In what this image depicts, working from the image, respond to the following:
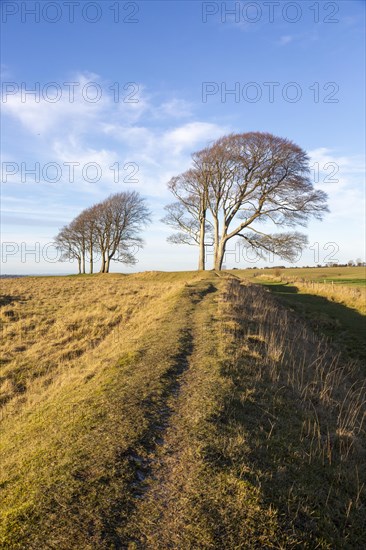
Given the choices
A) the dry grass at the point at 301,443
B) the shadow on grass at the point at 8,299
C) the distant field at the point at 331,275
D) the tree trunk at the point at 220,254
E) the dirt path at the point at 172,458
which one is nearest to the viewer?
the dirt path at the point at 172,458

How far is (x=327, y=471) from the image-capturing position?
472cm

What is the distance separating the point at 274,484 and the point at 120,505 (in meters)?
1.70

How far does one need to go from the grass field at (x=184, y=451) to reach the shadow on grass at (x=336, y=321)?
289 cm

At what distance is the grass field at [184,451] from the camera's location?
347 centimetres

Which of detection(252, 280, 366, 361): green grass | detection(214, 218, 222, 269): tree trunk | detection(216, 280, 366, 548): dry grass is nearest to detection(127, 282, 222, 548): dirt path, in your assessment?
detection(216, 280, 366, 548): dry grass

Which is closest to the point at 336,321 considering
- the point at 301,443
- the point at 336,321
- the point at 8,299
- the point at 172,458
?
the point at 336,321

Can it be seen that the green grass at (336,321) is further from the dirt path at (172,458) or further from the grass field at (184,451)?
the dirt path at (172,458)

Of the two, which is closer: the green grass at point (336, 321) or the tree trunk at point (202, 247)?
the green grass at point (336, 321)

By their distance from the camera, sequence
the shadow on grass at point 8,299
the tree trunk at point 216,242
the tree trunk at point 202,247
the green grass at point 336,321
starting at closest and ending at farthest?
the green grass at point 336,321
the shadow on grass at point 8,299
the tree trunk at point 216,242
the tree trunk at point 202,247

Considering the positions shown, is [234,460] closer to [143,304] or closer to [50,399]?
[50,399]

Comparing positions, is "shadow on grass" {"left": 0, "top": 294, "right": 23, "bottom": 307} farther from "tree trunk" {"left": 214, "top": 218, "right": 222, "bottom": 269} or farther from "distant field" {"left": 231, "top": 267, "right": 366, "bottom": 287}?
"distant field" {"left": 231, "top": 267, "right": 366, "bottom": 287}

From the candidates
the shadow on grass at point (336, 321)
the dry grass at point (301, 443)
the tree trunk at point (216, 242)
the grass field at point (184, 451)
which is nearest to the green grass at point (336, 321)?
the shadow on grass at point (336, 321)

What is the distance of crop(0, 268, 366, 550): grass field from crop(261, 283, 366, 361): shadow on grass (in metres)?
2.89

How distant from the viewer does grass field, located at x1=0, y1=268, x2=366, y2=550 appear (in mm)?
3467
